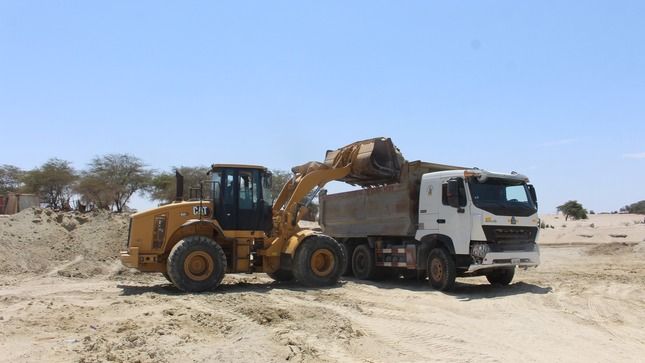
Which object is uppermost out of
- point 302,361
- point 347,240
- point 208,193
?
point 208,193

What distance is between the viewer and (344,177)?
15.9 metres

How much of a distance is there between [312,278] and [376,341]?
6092 mm

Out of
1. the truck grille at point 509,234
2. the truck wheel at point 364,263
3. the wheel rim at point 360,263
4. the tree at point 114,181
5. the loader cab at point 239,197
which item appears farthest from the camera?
the tree at point 114,181

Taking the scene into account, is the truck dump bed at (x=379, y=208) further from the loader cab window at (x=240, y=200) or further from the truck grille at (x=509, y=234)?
the loader cab window at (x=240, y=200)

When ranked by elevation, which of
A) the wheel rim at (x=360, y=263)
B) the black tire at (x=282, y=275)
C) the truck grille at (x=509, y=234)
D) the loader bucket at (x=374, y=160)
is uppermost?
the loader bucket at (x=374, y=160)

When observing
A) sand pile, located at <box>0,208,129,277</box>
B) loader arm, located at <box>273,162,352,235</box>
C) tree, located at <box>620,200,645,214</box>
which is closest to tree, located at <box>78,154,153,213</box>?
sand pile, located at <box>0,208,129,277</box>

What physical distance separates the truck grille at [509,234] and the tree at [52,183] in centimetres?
4043

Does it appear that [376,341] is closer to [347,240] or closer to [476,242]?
[476,242]

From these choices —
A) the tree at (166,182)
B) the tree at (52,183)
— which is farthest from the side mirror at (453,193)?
the tree at (52,183)

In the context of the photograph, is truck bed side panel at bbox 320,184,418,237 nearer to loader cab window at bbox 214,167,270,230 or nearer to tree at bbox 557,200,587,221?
loader cab window at bbox 214,167,270,230

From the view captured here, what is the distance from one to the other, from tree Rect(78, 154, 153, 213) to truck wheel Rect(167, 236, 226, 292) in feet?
111

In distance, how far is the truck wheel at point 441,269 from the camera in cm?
1253

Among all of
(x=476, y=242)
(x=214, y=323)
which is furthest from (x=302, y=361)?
(x=476, y=242)

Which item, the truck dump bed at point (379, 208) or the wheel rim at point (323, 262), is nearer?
the wheel rim at point (323, 262)
